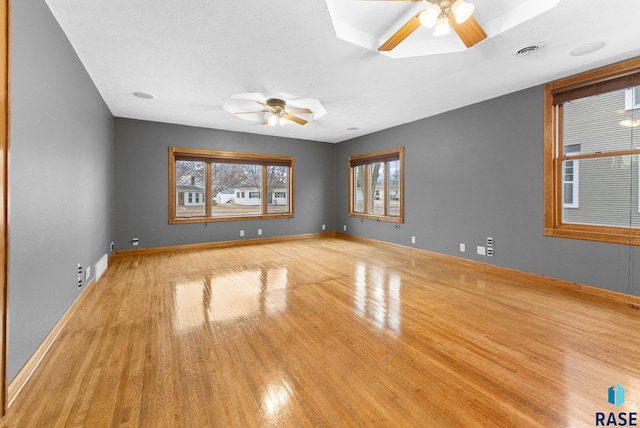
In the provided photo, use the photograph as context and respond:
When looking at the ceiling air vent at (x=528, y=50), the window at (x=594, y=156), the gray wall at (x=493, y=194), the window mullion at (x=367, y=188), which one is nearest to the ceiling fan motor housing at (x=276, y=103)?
the gray wall at (x=493, y=194)

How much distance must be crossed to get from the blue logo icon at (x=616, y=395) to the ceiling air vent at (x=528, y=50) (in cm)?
288

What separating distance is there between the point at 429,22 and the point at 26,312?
337cm

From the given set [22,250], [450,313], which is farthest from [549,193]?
[22,250]

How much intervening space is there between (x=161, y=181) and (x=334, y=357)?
5.17 metres

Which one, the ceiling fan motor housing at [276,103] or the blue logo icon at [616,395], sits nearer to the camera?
the blue logo icon at [616,395]

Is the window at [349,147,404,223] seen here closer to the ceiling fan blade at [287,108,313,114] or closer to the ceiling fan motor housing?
the ceiling fan blade at [287,108,313,114]

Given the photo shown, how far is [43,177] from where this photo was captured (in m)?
2.01

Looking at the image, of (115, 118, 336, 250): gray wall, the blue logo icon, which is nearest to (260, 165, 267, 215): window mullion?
(115, 118, 336, 250): gray wall

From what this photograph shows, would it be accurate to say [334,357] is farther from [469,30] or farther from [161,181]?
[161,181]

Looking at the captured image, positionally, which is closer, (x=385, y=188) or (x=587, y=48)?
(x=587, y=48)

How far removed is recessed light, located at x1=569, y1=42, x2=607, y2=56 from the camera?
2.64 metres

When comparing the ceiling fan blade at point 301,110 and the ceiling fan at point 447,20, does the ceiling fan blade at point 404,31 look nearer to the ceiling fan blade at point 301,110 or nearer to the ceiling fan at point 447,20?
the ceiling fan at point 447,20

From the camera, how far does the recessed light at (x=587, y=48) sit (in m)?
2.64

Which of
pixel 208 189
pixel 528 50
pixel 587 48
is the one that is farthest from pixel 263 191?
pixel 587 48
